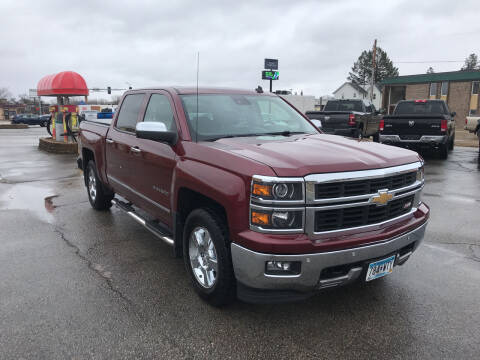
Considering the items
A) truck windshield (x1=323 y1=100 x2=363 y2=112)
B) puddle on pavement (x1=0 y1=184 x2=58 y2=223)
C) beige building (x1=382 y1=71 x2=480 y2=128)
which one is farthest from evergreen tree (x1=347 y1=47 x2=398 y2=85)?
puddle on pavement (x1=0 y1=184 x2=58 y2=223)

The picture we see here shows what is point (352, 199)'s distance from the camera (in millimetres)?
2887

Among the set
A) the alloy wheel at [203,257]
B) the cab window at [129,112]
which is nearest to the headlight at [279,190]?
the alloy wheel at [203,257]

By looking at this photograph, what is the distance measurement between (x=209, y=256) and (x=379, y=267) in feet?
4.38

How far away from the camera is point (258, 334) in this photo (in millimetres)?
3061

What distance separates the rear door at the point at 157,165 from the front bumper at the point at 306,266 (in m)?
1.27

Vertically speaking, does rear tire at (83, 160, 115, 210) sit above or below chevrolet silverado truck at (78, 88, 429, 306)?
below

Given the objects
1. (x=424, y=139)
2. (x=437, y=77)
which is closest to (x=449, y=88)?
(x=437, y=77)

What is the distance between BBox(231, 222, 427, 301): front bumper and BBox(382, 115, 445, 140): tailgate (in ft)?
34.3

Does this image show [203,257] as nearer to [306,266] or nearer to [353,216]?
[306,266]

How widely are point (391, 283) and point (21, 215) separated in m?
5.40

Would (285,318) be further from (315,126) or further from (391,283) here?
(315,126)

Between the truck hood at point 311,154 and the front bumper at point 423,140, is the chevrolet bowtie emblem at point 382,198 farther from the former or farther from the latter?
the front bumper at point 423,140

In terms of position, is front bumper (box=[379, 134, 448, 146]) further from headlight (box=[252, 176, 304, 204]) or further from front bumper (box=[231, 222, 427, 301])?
headlight (box=[252, 176, 304, 204])

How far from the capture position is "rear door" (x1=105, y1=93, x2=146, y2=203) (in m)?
4.71
